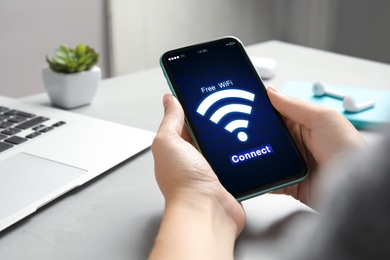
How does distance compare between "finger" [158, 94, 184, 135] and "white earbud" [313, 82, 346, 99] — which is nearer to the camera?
"finger" [158, 94, 184, 135]

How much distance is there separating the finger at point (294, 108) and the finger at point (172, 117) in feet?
0.44

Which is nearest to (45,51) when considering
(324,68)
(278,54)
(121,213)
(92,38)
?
(92,38)

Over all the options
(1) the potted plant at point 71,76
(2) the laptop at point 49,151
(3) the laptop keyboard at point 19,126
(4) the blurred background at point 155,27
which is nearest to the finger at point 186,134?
(2) the laptop at point 49,151

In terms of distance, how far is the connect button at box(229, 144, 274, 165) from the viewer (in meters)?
0.63

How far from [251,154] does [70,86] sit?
1.50 ft

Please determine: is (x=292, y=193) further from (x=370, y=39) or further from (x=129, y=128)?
(x=370, y=39)

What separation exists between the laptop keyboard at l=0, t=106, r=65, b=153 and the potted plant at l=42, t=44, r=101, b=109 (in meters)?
0.10

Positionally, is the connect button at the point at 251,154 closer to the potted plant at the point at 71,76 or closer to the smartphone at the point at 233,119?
the smartphone at the point at 233,119

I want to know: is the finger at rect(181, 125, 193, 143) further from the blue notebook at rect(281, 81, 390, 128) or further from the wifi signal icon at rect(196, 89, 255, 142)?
the blue notebook at rect(281, 81, 390, 128)

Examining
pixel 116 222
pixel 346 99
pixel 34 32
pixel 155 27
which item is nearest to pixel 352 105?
pixel 346 99

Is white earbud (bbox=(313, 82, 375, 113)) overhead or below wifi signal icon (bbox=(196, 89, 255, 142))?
below

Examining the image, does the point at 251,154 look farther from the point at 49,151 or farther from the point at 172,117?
the point at 49,151

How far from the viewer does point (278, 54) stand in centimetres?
141

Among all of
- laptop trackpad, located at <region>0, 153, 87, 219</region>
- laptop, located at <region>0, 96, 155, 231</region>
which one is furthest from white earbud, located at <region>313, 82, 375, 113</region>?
laptop trackpad, located at <region>0, 153, 87, 219</region>
